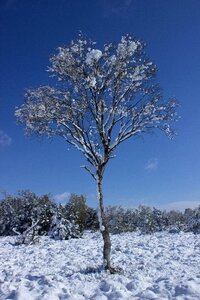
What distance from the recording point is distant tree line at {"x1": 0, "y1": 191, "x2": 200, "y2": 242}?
25359mm

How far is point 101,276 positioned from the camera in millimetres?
10305

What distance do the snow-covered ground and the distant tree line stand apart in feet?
25.6

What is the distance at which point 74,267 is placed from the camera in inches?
472

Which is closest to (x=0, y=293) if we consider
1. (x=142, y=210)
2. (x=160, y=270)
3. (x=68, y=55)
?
(x=160, y=270)

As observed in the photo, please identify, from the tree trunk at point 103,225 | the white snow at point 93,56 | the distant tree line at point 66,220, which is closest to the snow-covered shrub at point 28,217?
the distant tree line at point 66,220

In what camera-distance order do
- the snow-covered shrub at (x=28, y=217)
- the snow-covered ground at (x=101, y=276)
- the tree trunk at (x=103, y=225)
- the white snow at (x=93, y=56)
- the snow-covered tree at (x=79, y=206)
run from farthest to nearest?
the snow-covered tree at (x=79, y=206), the snow-covered shrub at (x=28, y=217), the white snow at (x=93, y=56), the tree trunk at (x=103, y=225), the snow-covered ground at (x=101, y=276)

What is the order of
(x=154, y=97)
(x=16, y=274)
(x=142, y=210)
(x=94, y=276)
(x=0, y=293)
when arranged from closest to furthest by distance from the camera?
(x=0, y=293) < (x=94, y=276) < (x=16, y=274) < (x=154, y=97) < (x=142, y=210)

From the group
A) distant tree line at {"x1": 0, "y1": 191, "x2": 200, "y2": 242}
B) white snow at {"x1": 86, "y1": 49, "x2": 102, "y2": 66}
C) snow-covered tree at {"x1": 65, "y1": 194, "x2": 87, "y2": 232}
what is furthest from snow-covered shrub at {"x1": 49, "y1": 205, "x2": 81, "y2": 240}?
white snow at {"x1": 86, "y1": 49, "x2": 102, "y2": 66}

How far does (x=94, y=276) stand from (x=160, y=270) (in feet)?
6.75

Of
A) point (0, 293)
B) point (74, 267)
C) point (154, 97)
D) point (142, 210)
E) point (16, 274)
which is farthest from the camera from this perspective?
point (142, 210)

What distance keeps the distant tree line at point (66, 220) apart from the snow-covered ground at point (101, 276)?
25.6ft

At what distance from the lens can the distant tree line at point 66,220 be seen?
83.2ft

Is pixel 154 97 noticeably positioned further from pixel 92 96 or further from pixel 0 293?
pixel 0 293

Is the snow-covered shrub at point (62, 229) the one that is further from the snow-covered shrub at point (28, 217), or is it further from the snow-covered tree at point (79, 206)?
the snow-covered tree at point (79, 206)
